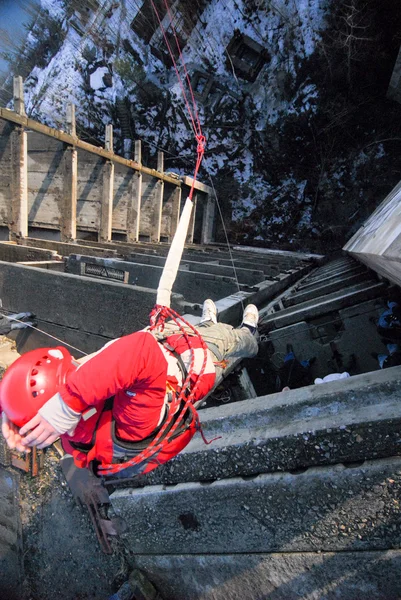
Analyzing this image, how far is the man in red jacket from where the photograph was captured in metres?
2.00

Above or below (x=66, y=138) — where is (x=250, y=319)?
below

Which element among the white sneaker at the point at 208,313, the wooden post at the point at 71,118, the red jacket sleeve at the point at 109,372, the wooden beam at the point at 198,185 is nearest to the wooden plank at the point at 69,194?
the wooden post at the point at 71,118

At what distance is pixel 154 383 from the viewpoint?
235 cm

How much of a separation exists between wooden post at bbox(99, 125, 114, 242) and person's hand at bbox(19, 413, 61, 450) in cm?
1165

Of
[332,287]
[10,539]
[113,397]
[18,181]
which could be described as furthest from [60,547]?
[18,181]

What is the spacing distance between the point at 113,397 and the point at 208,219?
16844 millimetres

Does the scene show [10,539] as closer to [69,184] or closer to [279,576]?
[279,576]

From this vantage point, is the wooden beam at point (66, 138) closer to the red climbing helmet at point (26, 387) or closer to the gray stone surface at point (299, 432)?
the red climbing helmet at point (26, 387)

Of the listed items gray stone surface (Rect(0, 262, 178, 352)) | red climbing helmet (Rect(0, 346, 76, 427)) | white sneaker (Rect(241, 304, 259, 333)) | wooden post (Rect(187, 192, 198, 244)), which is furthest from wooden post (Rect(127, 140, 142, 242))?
red climbing helmet (Rect(0, 346, 76, 427))

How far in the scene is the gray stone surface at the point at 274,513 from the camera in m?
2.00

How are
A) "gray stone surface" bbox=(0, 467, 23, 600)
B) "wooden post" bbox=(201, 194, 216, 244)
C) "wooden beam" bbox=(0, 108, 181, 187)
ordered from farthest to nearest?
"wooden post" bbox=(201, 194, 216, 244) < "wooden beam" bbox=(0, 108, 181, 187) < "gray stone surface" bbox=(0, 467, 23, 600)

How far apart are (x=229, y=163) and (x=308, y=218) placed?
211 inches

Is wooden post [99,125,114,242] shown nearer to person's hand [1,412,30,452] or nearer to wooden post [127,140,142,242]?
wooden post [127,140,142,242]

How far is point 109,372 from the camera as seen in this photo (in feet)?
6.66
